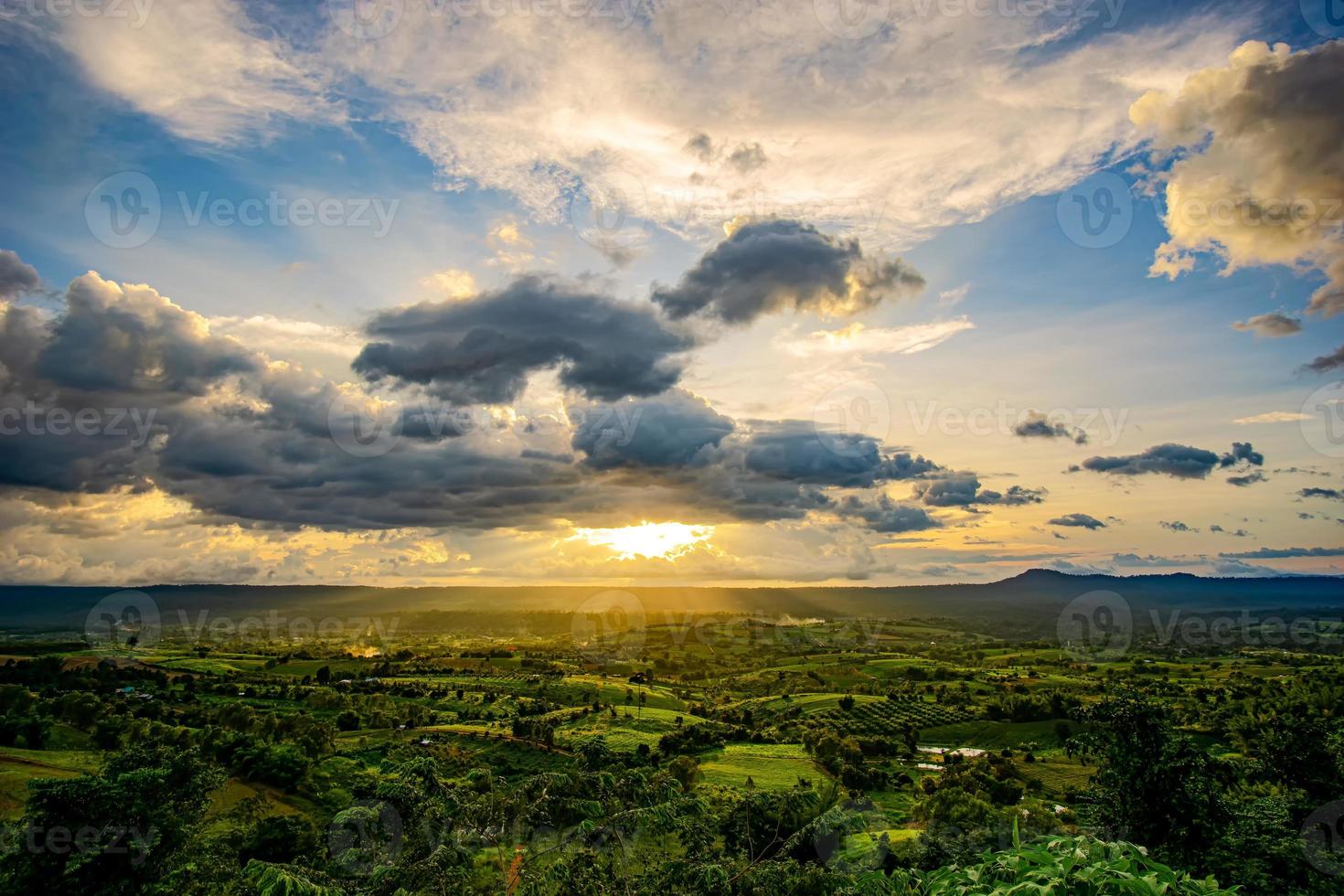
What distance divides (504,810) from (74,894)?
458 inches

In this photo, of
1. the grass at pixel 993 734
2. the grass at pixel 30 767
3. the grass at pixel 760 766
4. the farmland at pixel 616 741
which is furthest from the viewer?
the grass at pixel 993 734

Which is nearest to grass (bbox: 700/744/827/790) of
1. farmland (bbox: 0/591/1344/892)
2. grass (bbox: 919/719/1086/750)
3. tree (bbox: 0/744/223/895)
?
farmland (bbox: 0/591/1344/892)

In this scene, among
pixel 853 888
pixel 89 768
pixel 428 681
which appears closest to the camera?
pixel 853 888

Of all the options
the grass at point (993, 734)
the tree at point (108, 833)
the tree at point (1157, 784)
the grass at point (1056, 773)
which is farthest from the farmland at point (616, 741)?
the tree at point (108, 833)

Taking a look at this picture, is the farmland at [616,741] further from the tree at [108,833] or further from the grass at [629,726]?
the tree at [108,833]

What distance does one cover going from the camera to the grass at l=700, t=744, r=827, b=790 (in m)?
73.5

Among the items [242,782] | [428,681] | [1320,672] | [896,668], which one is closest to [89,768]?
[242,782]

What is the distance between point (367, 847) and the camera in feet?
42.5

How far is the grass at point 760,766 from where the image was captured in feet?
241

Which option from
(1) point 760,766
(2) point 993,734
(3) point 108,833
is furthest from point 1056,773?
(3) point 108,833

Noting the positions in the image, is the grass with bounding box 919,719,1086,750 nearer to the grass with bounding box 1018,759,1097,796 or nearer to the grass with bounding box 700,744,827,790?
the grass with bounding box 1018,759,1097,796

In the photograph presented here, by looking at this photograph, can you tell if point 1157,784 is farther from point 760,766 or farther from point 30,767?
point 30,767

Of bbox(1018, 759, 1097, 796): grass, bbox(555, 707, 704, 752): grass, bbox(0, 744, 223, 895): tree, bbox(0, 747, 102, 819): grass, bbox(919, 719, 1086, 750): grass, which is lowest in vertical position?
bbox(919, 719, 1086, 750): grass

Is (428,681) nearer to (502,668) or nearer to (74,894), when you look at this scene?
(502,668)
